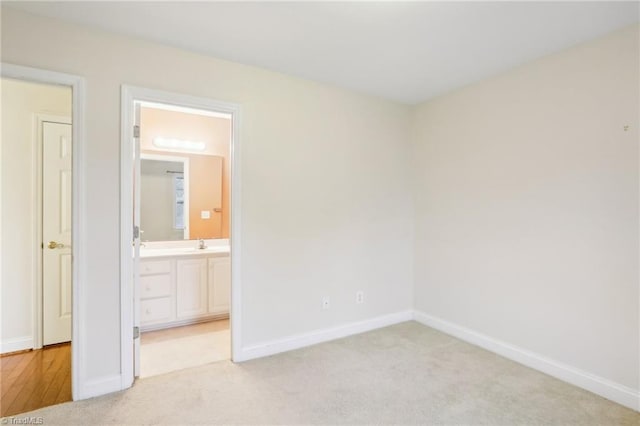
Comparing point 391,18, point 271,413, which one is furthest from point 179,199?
point 391,18

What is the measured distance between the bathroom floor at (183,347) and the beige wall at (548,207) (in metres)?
2.23

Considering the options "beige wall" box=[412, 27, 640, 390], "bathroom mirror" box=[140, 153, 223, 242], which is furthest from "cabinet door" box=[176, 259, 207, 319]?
"beige wall" box=[412, 27, 640, 390]

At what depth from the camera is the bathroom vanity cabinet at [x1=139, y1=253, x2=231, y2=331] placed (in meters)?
3.43

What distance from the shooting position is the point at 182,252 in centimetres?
367

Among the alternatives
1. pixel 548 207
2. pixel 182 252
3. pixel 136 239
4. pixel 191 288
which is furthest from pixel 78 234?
pixel 548 207

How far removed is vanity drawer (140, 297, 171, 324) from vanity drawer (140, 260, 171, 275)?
11.5 inches

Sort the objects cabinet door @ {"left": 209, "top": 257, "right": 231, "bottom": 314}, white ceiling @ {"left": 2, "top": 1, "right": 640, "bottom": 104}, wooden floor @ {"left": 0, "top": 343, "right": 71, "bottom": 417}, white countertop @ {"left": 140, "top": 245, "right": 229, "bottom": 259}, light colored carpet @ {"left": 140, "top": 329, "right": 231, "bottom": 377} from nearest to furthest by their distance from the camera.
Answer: white ceiling @ {"left": 2, "top": 1, "right": 640, "bottom": 104}
wooden floor @ {"left": 0, "top": 343, "right": 71, "bottom": 417}
light colored carpet @ {"left": 140, "top": 329, "right": 231, "bottom": 377}
white countertop @ {"left": 140, "top": 245, "right": 229, "bottom": 259}
cabinet door @ {"left": 209, "top": 257, "right": 231, "bottom": 314}

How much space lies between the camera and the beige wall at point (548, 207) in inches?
86.0

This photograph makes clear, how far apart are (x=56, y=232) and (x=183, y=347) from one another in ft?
5.17

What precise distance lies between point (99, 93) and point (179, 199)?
193cm

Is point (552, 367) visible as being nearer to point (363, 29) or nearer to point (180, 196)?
point (363, 29)

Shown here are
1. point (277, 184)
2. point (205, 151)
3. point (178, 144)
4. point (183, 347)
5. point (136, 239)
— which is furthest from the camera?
point (205, 151)

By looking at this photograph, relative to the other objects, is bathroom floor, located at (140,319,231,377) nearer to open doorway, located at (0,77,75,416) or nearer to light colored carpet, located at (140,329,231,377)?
light colored carpet, located at (140,329,231,377)

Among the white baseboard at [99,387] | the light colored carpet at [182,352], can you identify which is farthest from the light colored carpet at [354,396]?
the light colored carpet at [182,352]
